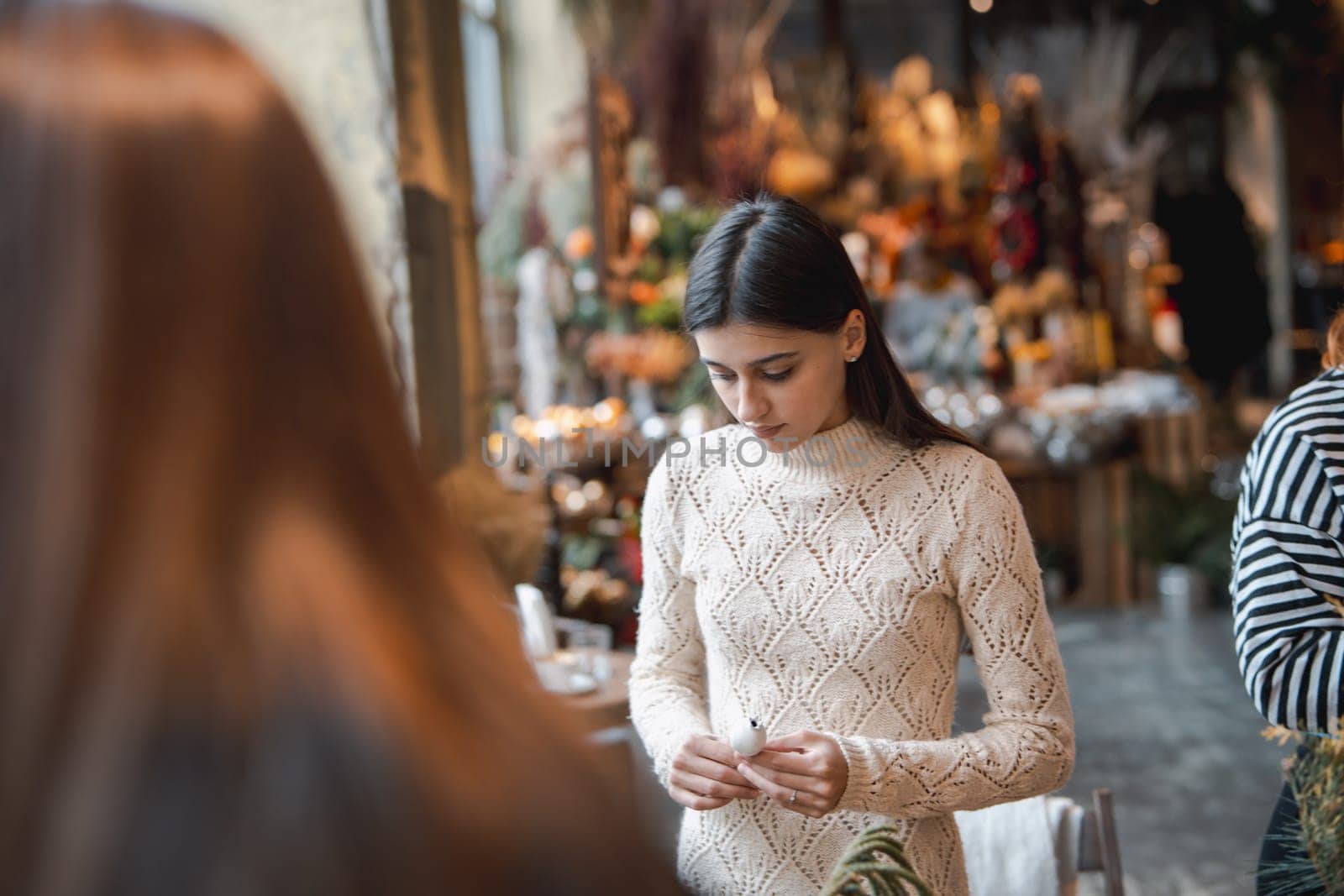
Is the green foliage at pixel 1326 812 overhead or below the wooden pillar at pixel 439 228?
below

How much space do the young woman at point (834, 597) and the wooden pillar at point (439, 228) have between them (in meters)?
1.76

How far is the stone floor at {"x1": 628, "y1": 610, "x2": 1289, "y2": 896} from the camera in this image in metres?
3.72

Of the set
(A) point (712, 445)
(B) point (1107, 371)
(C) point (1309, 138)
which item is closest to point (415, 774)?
(A) point (712, 445)

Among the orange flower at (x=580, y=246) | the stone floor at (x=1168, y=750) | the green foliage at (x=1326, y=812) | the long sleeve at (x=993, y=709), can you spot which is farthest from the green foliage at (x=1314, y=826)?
the orange flower at (x=580, y=246)

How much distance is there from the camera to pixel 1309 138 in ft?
36.6

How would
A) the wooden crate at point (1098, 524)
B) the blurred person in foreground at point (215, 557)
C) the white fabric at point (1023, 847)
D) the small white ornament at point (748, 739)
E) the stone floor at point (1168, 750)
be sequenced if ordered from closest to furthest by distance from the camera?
the blurred person in foreground at point (215, 557), the small white ornament at point (748, 739), the white fabric at point (1023, 847), the stone floor at point (1168, 750), the wooden crate at point (1098, 524)

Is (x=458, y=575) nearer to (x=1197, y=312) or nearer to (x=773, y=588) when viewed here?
(x=773, y=588)

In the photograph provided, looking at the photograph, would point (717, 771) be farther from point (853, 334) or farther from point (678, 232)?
point (678, 232)

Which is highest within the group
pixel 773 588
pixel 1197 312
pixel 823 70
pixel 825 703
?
pixel 823 70

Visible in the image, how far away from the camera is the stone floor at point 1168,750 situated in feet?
12.2

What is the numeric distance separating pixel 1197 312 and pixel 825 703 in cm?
996

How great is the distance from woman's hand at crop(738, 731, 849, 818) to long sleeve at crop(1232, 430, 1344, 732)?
0.55m

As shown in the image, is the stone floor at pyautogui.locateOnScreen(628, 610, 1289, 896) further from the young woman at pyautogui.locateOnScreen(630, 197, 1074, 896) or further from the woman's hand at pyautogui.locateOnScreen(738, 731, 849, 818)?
the woman's hand at pyautogui.locateOnScreen(738, 731, 849, 818)

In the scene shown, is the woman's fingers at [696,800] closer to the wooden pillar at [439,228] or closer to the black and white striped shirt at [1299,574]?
the black and white striped shirt at [1299,574]
